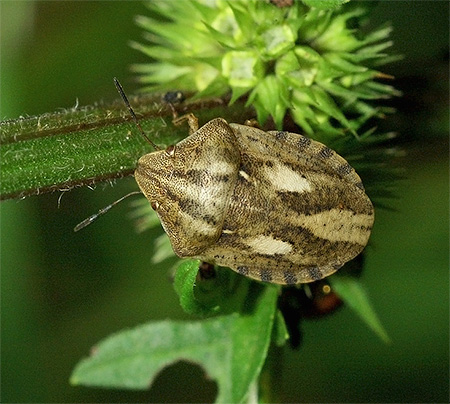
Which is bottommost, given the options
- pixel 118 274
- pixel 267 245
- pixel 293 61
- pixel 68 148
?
pixel 118 274

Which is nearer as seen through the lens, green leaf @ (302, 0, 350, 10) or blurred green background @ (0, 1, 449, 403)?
green leaf @ (302, 0, 350, 10)

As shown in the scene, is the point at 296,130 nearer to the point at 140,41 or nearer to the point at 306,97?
the point at 306,97

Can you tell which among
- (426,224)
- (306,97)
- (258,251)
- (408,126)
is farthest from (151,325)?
(426,224)

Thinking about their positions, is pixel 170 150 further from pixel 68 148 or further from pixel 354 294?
pixel 354 294

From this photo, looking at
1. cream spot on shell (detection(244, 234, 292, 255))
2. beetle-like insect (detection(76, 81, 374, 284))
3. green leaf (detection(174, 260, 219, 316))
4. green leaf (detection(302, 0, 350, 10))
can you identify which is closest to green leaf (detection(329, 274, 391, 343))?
beetle-like insect (detection(76, 81, 374, 284))

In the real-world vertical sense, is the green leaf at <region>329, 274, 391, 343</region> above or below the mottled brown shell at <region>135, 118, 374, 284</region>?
below

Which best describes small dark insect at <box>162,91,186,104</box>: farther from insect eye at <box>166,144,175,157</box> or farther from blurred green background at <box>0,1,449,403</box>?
blurred green background at <box>0,1,449,403</box>

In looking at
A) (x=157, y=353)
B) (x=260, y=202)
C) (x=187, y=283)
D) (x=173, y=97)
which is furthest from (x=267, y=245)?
(x=157, y=353)
